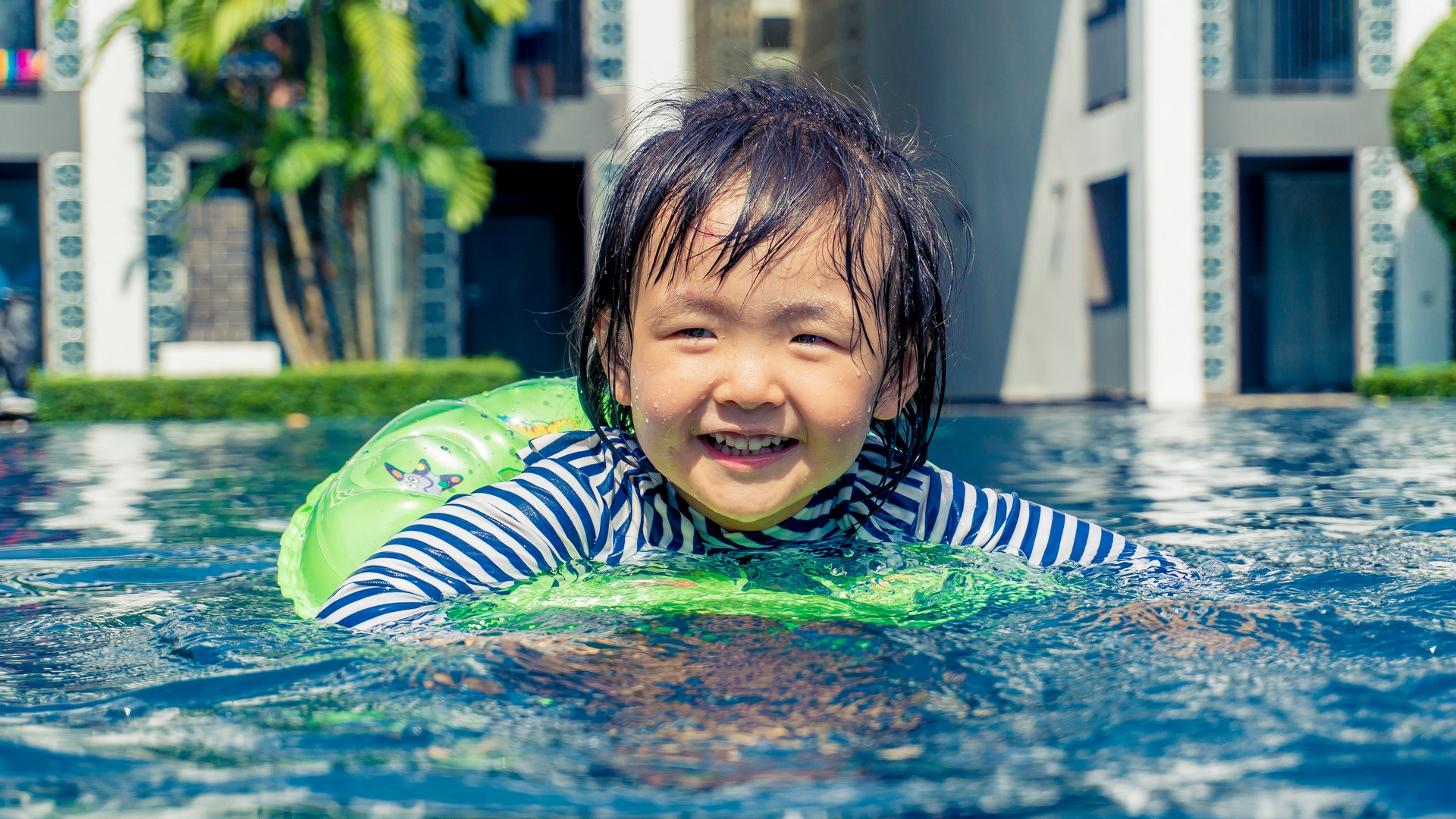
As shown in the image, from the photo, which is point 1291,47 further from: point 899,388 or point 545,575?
point 545,575

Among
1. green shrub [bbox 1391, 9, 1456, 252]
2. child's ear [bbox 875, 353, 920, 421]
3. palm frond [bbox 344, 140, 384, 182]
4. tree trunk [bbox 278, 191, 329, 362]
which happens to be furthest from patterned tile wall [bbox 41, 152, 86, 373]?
child's ear [bbox 875, 353, 920, 421]

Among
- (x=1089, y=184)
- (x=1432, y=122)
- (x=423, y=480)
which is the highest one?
(x=1432, y=122)

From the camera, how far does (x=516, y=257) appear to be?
58.4 ft

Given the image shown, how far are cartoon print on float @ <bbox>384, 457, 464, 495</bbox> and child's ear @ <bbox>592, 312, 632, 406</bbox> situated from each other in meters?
0.69

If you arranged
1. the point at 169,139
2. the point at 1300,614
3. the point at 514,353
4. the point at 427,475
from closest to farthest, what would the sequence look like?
the point at 1300,614 < the point at 427,475 < the point at 169,139 < the point at 514,353

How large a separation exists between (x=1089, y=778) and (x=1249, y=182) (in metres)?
16.7

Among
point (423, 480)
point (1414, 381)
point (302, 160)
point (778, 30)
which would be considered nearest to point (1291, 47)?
point (1414, 381)

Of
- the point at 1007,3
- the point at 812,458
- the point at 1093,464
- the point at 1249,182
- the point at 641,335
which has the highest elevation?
the point at 1007,3

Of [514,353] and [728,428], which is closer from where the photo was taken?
[728,428]

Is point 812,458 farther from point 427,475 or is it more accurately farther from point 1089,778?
point 427,475

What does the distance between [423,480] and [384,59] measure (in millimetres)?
10677

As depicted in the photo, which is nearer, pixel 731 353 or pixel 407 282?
pixel 731 353

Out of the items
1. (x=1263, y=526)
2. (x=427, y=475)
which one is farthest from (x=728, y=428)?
(x=1263, y=526)

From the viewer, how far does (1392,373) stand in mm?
13055
